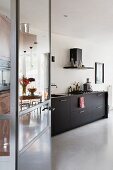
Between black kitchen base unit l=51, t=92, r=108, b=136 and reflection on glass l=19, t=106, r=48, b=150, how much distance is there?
2678 mm

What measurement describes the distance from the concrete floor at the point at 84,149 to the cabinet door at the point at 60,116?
168 mm

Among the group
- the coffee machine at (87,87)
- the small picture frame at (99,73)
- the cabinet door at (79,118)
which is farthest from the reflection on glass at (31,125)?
the small picture frame at (99,73)

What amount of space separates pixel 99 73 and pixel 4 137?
7166 millimetres

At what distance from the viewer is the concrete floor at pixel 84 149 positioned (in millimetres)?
3586

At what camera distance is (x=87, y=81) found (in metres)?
7.91

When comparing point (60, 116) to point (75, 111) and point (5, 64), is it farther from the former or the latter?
point (5, 64)

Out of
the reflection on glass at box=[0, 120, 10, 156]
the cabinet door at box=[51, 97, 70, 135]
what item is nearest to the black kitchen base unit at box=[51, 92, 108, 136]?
the cabinet door at box=[51, 97, 70, 135]

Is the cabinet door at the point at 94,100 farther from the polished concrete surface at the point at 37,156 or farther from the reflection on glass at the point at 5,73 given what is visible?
the reflection on glass at the point at 5,73

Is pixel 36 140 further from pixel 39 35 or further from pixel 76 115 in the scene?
pixel 76 115

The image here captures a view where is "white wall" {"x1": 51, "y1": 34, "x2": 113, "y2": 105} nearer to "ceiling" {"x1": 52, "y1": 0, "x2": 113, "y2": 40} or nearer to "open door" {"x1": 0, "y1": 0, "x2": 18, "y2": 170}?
"ceiling" {"x1": 52, "y1": 0, "x2": 113, "y2": 40}

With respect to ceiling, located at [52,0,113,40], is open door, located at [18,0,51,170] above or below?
below

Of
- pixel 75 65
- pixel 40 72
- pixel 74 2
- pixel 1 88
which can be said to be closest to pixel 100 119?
pixel 75 65

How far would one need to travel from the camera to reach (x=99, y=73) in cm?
882

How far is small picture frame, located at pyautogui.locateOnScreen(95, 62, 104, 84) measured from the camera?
8586 mm
